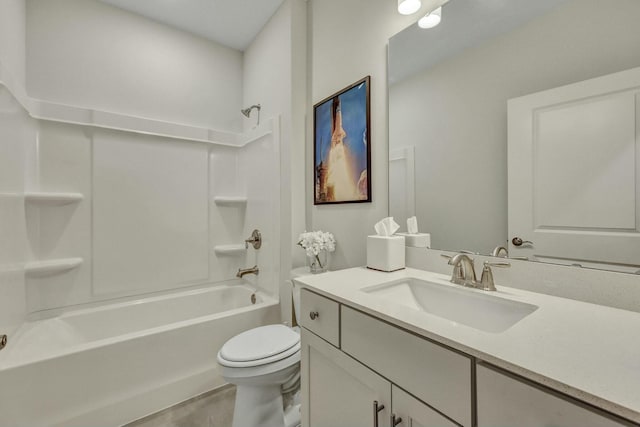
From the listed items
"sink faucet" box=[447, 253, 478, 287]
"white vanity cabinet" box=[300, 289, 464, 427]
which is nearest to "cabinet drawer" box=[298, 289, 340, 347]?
"white vanity cabinet" box=[300, 289, 464, 427]

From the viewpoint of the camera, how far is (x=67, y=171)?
194cm

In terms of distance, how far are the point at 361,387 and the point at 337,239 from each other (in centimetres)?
103

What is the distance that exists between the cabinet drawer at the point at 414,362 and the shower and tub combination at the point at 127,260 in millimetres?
1301

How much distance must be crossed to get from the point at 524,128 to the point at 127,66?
9.03ft

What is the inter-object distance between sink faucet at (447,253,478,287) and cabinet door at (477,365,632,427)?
48 cm

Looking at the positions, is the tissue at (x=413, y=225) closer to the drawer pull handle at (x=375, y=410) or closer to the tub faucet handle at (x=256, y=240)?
the drawer pull handle at (x=375, y=410)

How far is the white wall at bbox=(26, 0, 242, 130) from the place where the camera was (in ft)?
6.32

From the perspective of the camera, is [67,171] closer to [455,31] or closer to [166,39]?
[166,39]

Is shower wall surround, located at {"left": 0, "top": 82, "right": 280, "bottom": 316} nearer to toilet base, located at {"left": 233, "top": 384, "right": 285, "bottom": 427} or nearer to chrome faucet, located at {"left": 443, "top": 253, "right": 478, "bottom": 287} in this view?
toilet base, located at {"left": 233, "top": 384, "right": 285, "bottom": 427}

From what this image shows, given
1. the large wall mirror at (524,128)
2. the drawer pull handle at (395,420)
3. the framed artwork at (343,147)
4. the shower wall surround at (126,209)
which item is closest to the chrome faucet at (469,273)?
the large wall mirror at (524,128)

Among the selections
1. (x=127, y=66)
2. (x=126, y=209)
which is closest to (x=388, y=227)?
(x=126, y=209)

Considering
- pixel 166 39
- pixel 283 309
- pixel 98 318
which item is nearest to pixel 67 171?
pixel 98 318

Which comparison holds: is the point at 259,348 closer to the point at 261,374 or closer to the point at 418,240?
the point at 261,374

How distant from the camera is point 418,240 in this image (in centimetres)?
130
